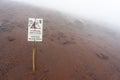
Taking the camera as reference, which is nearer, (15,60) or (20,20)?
(15,60)

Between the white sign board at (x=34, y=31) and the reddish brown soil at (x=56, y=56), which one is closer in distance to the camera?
the white sign board at (x=34, y=31)

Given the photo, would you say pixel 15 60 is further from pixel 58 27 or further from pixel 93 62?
pixel 58 27

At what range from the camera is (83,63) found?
1077cm

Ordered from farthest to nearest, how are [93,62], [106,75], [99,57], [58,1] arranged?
1. [58,1]
2. [99,57]
3. [93,62]
4. [106,75]

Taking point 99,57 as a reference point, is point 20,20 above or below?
above

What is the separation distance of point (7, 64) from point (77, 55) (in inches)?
145

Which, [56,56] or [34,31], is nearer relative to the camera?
[34,31]

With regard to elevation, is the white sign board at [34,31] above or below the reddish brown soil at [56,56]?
above

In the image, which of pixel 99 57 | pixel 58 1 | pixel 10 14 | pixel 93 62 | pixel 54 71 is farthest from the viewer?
pixel 58 1

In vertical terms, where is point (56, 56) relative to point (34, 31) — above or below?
below

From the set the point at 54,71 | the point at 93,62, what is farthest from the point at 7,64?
the point at 93,62

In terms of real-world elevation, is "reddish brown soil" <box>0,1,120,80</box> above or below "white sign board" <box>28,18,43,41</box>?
below

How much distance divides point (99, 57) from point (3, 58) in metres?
5.27

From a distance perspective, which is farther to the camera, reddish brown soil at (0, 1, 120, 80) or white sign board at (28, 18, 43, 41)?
reddish brown soil at (0, 1, 120, 80)
